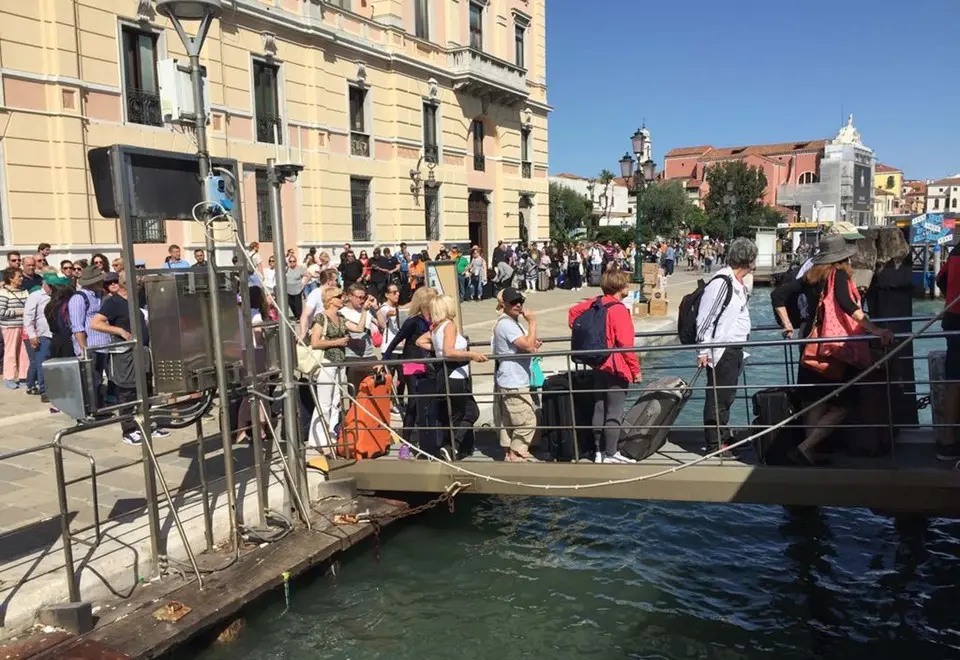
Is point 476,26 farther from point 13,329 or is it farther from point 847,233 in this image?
point 847,233

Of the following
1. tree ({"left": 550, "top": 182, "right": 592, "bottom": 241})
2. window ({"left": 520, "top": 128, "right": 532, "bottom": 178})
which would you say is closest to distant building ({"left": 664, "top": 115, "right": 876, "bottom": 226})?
tree ({"left": 550, "top": 182, "right": 592, "bottom": 241})

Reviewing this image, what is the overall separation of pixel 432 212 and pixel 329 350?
2028 cm

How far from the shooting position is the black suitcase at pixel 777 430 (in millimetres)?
6016

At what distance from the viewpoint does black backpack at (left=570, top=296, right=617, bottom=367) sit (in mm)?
6559

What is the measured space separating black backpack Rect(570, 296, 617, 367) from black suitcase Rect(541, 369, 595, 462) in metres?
0.29

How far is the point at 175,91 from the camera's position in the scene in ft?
17.2

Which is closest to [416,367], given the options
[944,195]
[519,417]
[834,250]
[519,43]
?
[519,417]

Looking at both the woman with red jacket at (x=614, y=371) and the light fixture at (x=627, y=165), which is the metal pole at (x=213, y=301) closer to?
the woman with red jacket at (x=614, y=371)

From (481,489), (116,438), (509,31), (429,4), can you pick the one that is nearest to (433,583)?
(481,489)

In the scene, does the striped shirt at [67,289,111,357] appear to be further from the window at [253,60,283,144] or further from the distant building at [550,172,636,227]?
the distant building at [550,172,636,227]

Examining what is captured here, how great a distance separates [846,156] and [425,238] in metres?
95.8

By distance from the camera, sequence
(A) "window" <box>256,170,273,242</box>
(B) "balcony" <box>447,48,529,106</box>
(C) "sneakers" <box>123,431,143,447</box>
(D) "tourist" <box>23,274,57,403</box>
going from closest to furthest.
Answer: (C) "sneakers" <box>123,431,143,447</box>, (D) "tourist" <box>23,274,57,403</box>, (A) "window" <box>256,170,273,242</box>, (B) "balcony" <box>447,48,529,106</box>

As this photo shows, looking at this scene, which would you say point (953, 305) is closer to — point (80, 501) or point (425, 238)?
point (80, 501)

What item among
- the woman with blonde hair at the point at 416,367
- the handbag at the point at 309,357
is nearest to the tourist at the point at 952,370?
the woman with blonde hair at the point at 416,367
